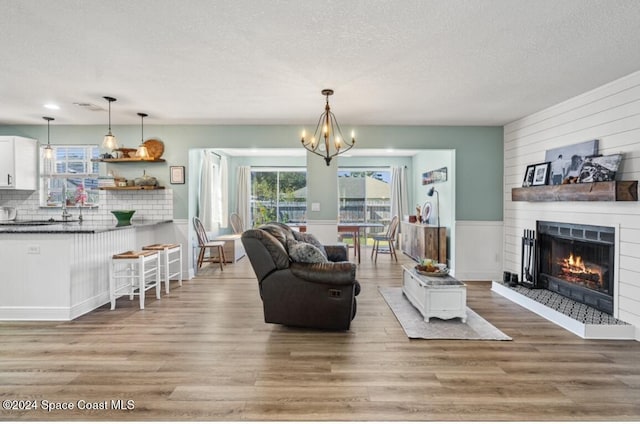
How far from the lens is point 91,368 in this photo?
8.43 ft

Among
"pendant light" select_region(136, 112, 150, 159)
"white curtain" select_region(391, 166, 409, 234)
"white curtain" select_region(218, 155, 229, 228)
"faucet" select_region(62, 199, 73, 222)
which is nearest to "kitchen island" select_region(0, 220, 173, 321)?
"pendant light" select_region(136, 112, 150, 159)

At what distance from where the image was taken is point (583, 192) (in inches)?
141

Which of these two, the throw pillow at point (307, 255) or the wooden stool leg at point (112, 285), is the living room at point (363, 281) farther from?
the throw pillow at point (307, 255)

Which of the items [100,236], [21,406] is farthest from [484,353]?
[100,236]

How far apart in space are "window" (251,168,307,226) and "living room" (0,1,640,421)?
13.8 ft

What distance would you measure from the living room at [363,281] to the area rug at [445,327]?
4.4 inches

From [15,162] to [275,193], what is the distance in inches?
220

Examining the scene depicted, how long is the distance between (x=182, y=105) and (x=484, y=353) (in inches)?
174

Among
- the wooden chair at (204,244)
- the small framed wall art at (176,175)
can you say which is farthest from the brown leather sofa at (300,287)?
the wooden chair at (204,244)

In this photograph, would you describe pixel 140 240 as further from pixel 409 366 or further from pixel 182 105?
pixel 409 366

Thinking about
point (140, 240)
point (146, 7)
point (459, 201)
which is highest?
point (146, 7)

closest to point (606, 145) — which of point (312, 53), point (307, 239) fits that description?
point (312, 53)

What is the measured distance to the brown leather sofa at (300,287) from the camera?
3156 millimetres

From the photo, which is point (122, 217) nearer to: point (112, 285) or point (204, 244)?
point (112, 285)
